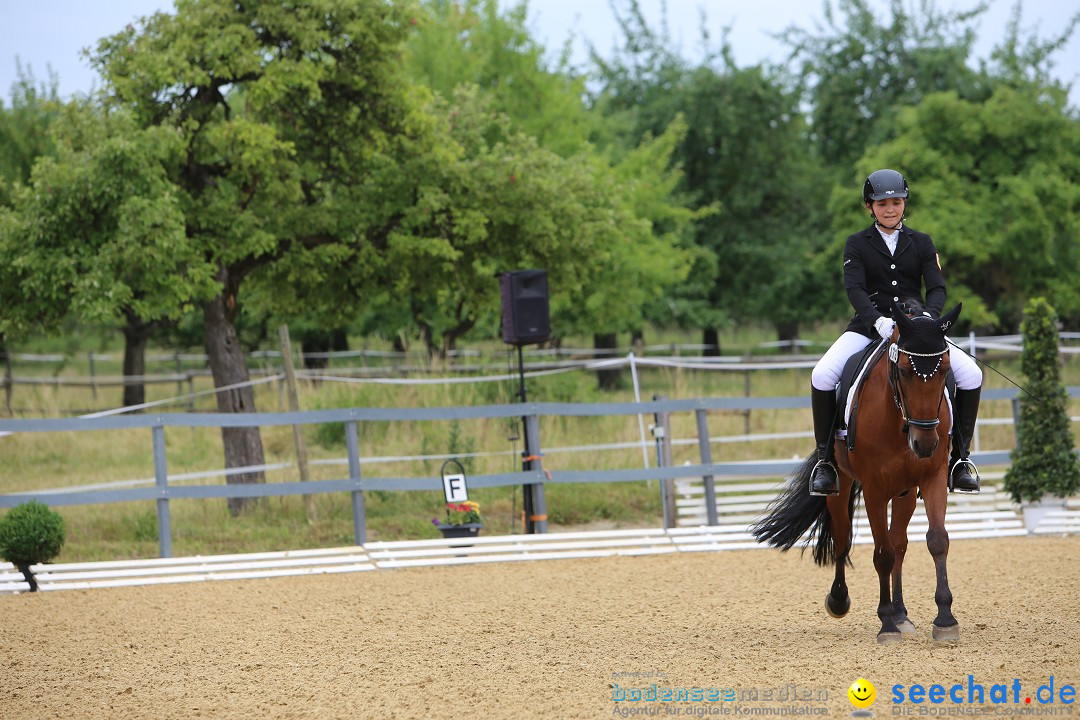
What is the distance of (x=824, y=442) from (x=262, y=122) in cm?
908

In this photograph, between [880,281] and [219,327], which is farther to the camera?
[219,327]

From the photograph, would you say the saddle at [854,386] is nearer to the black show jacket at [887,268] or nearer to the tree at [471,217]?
the black show jacket at [887,268]

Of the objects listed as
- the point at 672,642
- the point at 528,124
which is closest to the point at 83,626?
the point at 672,642

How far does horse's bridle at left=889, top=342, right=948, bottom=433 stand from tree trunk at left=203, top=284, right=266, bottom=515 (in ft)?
30.0

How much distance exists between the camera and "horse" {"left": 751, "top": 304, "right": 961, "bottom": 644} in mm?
5355

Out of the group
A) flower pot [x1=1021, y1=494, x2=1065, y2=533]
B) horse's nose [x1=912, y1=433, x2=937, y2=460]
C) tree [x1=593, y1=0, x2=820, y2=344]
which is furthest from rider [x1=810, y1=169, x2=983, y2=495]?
tree [x1=593, y1=0, x2=820, y2=344]

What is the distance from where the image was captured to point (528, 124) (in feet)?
72.2

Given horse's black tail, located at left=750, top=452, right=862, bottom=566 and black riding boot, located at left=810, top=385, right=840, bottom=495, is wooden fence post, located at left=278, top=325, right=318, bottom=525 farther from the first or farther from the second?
black riding boot, located at left=810, top=385, right=840, bottom=495

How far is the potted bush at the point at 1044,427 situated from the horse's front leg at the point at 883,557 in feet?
16.4

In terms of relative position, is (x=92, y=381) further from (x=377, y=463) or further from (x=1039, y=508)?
(x=1039, y=508)

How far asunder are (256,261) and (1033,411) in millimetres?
8468

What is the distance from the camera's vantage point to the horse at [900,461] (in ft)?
17.6

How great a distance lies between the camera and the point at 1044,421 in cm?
1040

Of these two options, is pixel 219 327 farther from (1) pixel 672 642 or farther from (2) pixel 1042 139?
(2) pixel 1042 139
